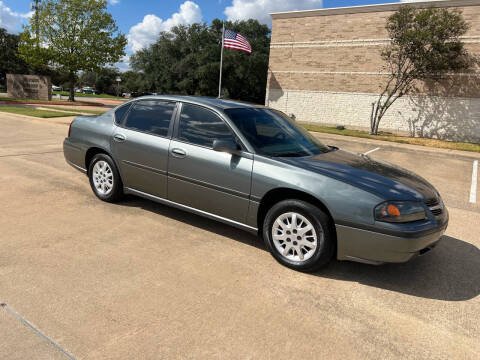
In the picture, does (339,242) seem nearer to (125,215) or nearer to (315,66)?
(125,215)

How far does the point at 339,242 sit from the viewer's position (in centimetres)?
341

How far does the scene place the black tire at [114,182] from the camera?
16.5ft

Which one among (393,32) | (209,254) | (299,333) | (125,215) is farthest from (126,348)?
(393,32)

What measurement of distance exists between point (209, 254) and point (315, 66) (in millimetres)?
23805

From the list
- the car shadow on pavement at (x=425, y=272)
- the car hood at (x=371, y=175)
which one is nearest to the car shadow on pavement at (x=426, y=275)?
the car shadow on pavement at (x=425, y=272)

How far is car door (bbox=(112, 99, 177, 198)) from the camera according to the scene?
4523mm

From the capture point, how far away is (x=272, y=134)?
4.36 metres

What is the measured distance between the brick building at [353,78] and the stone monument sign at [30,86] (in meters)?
18.3

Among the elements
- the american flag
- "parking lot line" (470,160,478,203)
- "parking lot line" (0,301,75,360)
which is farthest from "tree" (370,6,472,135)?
"parking lot line" (0,301,75,360)

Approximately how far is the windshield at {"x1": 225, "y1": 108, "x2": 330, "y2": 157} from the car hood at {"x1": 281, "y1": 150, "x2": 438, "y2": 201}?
0.22m

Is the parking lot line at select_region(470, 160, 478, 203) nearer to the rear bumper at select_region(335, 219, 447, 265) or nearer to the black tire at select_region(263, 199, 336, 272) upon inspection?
the rear bumper at select_region(335, 219, 447, 265)

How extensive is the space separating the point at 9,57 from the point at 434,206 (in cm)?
7501

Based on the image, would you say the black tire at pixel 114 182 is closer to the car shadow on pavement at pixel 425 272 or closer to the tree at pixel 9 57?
the car shadow on pavement at pixel 425 272

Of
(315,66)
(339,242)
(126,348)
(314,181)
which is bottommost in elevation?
(126,348)
